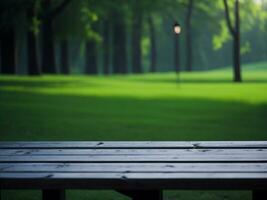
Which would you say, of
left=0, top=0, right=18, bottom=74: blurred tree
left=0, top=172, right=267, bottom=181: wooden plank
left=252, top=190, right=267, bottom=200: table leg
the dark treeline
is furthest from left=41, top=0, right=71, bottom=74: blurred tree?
left=0, top=172, right=267, bottom=181: wooden plank

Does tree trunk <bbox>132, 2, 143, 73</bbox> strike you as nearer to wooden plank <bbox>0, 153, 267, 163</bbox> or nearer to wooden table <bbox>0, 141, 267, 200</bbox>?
wooden table <bbox>0, 141, 267, 200</bbox>

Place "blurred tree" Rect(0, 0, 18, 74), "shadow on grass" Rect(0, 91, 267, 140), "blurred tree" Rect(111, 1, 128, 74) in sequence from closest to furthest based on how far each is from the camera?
"shadow on grass" Rect(0, 91, 267, 140), "blurred tree" Rect(0, 0, 18, 74), "blurred tree" Rect(111, 1, 128, 74)

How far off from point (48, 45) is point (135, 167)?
3605 cm

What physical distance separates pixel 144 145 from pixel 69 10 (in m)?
36.5

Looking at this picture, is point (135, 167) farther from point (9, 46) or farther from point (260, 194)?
point (9, 46)

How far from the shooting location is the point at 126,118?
47.3 ft

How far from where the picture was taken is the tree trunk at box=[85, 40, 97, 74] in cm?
5541

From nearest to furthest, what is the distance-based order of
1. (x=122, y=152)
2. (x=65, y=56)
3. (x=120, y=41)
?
(x=122, y=152), (x=65, y=56), (x=120, y=41)

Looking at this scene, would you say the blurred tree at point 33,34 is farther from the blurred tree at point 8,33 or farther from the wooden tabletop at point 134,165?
the wooden tabletop at point 134,165

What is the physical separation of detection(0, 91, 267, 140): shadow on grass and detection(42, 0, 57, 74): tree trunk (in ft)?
61.4

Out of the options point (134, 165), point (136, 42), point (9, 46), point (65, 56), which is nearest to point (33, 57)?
point (9, 46)

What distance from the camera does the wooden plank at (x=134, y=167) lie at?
397 cm

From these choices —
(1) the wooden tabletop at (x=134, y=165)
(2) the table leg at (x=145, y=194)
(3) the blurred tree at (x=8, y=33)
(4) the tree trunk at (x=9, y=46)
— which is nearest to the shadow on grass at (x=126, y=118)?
(1) the wooden tabletop at (x=134, y=165)

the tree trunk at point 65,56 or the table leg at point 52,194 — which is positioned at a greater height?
the tree trunk at point 65,56
